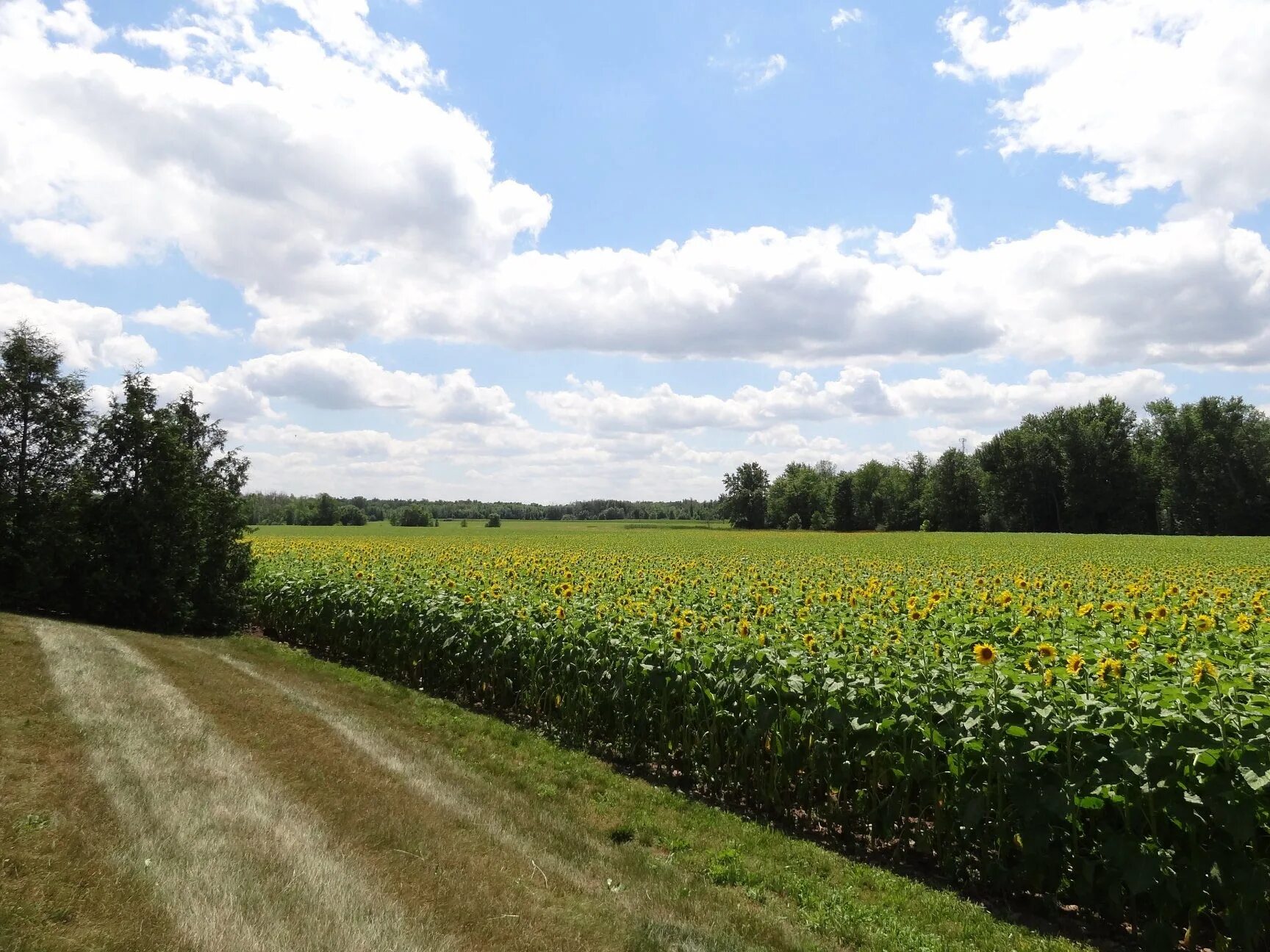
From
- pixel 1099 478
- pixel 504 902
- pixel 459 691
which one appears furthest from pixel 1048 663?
pixel 1099 478

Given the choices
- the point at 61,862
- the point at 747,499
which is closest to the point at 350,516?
the point at 747,499

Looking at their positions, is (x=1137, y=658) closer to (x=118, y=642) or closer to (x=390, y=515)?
(x=118, y=642)

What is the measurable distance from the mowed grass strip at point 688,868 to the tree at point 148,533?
348 inches

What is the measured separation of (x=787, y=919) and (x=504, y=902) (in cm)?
187

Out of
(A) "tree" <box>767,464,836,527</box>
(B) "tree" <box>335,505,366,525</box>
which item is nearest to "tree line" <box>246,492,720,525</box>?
(B) "tree" <box>335,505,366,525</box>

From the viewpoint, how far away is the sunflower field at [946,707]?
4473 mm

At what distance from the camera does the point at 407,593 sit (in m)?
13.4

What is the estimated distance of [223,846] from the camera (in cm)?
507

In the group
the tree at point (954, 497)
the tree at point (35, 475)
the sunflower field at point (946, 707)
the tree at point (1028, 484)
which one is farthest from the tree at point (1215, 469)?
the tree at point (35, 475)

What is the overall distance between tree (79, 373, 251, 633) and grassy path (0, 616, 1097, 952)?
7.23 metres

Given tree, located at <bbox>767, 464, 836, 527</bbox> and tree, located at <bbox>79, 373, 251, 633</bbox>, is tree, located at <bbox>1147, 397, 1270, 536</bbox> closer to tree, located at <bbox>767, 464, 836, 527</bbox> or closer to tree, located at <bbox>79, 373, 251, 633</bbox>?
tree, located at <bbox>767, 464, 836, 527</bbox>

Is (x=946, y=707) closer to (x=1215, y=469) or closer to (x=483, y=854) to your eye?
(x=483, y=854)

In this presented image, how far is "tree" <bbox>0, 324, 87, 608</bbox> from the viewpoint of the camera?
47.9 feet

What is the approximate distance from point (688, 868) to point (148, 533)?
1463cm
